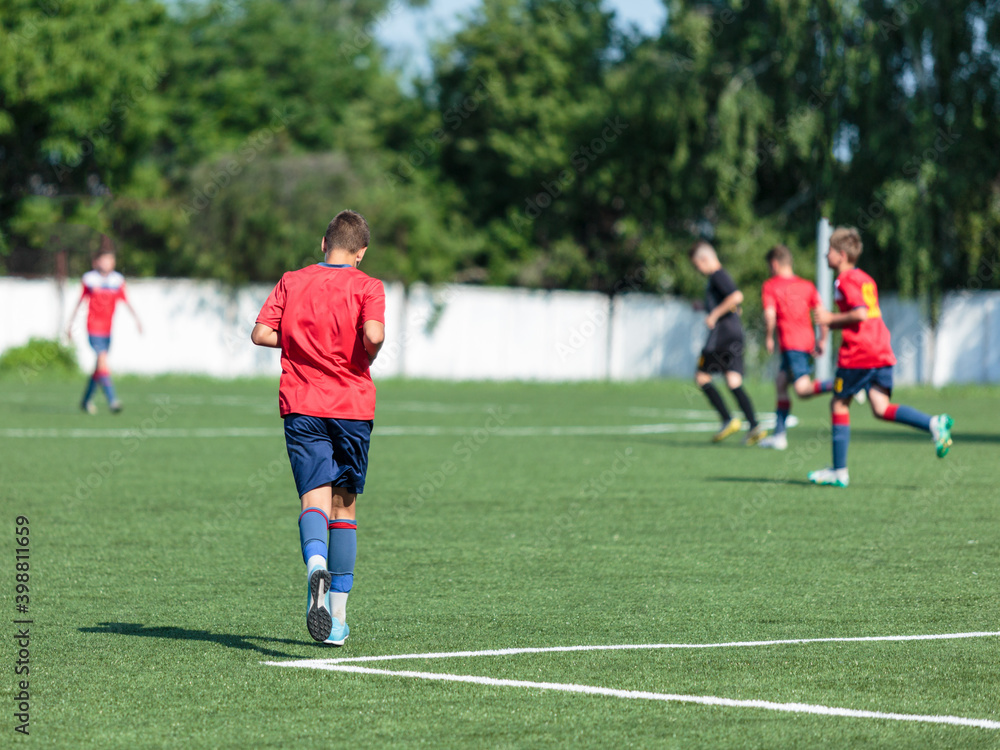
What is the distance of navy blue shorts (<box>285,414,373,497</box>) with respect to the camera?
5527 mm

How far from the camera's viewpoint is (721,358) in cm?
1529

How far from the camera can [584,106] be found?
1646 inches

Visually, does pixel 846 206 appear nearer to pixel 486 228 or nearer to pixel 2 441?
pixel 486 228

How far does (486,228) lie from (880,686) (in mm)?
42075

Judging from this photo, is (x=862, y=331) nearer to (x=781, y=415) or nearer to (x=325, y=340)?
(x=781, y=415)

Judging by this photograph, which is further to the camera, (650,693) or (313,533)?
(313,533)

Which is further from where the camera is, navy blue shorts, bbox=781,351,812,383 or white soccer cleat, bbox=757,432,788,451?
white soccer cleat, bbox=757,432,788,451

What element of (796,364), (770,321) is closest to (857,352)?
(770,321)

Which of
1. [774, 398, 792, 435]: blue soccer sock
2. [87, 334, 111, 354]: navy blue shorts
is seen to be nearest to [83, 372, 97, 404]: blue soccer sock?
[87, 334, 111, 354]: navy blue shorts

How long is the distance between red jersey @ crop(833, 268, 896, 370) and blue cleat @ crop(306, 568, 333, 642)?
652cm

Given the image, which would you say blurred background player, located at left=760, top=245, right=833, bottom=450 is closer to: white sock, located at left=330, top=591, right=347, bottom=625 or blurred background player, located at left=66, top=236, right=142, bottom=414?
blurred background player, located at left=66, top=236, right=142, bottom=414

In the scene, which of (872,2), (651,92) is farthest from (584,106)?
(872,2)

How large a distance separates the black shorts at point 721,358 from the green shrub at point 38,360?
1976 centimetres

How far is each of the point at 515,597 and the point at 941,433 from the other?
17.9 ft
